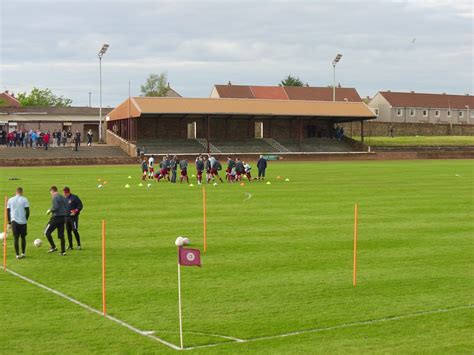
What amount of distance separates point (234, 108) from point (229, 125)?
708 cm

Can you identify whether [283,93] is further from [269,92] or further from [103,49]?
[103,49]

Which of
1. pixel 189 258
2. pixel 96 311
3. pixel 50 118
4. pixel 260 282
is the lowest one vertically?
pixel 96 311

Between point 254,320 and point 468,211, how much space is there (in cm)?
1897

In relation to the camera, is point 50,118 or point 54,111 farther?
point 54,111

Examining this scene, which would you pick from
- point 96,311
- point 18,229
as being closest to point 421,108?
point 18,229

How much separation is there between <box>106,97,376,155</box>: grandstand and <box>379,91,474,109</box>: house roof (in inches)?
1779

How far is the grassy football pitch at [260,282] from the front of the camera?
1351cm

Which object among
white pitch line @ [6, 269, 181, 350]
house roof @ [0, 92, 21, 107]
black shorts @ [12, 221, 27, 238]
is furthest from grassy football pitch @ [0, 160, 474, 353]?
house roof @ [0, 92, 21, 107]

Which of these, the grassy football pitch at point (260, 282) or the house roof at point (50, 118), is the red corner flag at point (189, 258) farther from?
the house roof at point (50, 118)

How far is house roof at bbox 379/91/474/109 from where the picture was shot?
137 m

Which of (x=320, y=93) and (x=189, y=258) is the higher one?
(x=320, y=93)

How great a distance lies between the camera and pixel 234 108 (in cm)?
8344

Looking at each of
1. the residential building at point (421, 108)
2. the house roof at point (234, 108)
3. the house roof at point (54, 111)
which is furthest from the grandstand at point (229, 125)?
the residential building at point (421, 108)

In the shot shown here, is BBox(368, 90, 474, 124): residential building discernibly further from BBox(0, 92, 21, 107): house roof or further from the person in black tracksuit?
the person in black tracksuit
